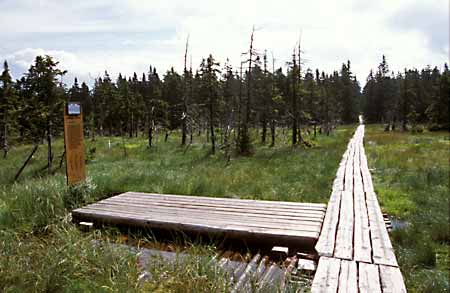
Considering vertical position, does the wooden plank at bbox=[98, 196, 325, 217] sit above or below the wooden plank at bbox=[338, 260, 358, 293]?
above

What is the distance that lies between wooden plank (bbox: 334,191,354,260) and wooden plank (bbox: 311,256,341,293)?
0.21 m

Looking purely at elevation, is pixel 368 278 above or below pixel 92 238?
below

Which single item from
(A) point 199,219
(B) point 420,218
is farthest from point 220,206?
(B) point 420,218

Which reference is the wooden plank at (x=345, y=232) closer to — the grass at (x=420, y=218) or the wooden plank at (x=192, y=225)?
the wooden plank at (x=192, y=225)

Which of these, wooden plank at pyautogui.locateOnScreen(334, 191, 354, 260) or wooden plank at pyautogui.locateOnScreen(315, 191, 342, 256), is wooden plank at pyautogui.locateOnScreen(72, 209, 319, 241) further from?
wooden plank at pyautogui.locateOnScreen(334, 191, 354, 260)

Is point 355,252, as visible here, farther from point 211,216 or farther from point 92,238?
point 92,238

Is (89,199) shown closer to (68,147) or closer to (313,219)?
(68,147)

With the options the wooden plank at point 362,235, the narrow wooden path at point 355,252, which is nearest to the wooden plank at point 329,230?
the narrow wooden path at point 355,252

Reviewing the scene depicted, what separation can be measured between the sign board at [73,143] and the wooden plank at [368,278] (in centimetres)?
510

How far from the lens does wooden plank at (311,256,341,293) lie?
3219 millimetres

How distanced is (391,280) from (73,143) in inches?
225

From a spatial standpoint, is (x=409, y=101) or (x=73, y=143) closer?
(x=73, y=143)

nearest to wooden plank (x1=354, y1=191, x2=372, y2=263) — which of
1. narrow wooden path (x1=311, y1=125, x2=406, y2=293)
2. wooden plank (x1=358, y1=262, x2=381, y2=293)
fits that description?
narrow wooden path (x1=311, y1=125, x2=406, y2=293)

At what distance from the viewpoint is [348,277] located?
3424mm
